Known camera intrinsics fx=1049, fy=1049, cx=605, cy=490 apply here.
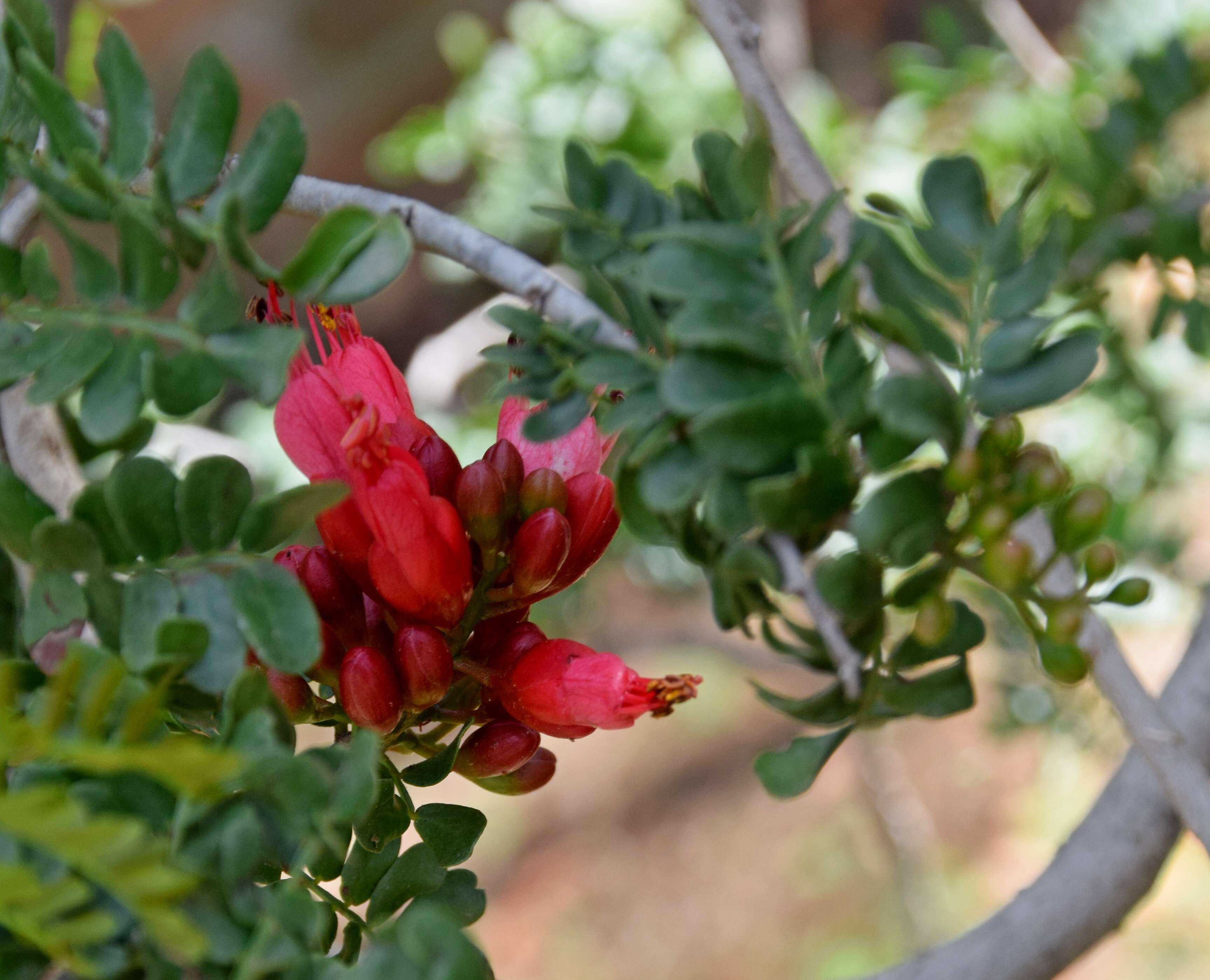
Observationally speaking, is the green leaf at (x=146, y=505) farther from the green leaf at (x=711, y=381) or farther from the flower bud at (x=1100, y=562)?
the flower bud at (x=1100, y=562)

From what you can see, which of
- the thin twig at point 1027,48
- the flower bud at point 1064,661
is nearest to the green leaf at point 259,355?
the flower bud at point 1064,661

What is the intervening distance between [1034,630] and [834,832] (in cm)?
223

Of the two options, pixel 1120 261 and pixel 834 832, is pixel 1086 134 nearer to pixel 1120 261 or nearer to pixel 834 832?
pixel 1120 261

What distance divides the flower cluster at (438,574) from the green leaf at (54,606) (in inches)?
2.8

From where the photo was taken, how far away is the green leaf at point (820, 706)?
11.9 inches

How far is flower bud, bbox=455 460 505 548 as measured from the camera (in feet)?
1.06

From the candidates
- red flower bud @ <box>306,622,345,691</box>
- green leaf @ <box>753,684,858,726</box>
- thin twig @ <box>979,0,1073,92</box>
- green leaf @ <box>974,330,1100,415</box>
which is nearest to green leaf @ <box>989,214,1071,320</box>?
green leaf @ <box>974,330,1100,415</box>

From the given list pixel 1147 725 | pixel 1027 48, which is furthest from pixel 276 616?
pixel 1027 48

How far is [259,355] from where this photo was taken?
9.7 inches

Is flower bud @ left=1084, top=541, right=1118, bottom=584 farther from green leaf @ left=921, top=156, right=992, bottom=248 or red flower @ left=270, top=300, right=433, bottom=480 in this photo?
red flower @ left=270, top=300, right=433, bottom=480

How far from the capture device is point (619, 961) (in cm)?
227

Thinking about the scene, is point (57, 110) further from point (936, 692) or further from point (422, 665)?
point (936, 692)

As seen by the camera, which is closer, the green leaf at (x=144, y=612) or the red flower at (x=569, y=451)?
the green leaf at (x=144, y=612)

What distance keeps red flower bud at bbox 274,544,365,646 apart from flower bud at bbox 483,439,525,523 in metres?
0.05
